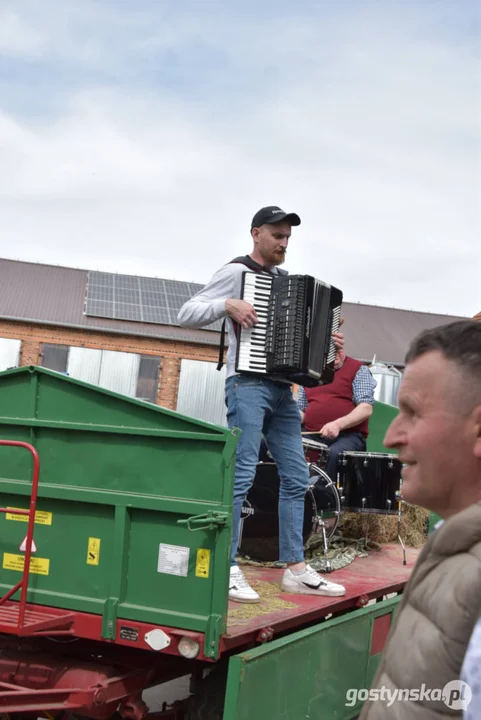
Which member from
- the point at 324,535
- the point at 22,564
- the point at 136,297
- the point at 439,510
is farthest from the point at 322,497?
the point at 136,297

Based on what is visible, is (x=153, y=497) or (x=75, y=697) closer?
(x=75, y=697)

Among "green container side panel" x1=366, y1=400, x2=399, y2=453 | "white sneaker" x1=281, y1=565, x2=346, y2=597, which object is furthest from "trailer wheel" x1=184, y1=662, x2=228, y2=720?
"green container side panel" x1=366, y1=400, x2=399, y2=453

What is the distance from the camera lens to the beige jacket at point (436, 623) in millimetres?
1051

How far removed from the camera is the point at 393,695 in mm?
1138

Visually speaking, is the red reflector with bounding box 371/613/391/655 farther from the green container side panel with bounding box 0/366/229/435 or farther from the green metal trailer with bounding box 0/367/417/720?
the green container side panel with bounding box 0/366/229/435

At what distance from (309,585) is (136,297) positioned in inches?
1088

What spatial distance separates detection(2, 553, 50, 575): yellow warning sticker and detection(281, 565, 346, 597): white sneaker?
142 centimetres

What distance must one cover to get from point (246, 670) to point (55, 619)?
0.91 meters

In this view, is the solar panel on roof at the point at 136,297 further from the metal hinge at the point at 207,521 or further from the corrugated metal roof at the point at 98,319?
the metal hinge at the point at 207,521

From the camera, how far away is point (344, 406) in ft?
21.9

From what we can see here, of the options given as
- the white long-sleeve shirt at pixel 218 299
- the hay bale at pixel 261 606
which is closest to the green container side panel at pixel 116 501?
the hay bale at pixel 261 606

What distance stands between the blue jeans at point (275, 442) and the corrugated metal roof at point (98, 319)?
878 inches

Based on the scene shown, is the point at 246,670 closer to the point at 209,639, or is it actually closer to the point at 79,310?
the point at 209,639

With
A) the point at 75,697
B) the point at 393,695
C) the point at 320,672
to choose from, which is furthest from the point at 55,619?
the point at 393,695
